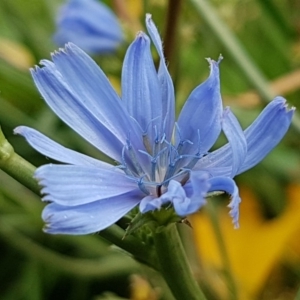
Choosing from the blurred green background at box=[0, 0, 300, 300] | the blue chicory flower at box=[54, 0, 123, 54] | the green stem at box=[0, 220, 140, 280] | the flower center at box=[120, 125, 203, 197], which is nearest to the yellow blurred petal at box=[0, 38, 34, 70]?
the blurred green background at box=[0, 0, 300, 300]

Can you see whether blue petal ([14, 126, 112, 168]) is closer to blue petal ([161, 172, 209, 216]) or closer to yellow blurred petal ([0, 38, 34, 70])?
blue petal ([161, 172, 209, 216])

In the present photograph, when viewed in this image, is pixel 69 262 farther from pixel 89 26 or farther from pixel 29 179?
pixel 29 179

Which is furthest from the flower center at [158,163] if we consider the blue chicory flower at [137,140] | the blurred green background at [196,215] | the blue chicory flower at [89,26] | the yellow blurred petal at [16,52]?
the yellow blurred petal at [16,52]

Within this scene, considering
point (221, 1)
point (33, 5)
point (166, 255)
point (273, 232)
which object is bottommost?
point (273, 232)

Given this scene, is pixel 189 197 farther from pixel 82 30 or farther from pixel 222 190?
pixel 82 30

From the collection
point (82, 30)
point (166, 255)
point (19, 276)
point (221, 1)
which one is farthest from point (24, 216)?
point (166, 255)

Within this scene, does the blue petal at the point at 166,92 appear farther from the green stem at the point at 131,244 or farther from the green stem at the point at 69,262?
the green stem at the point at 69,262

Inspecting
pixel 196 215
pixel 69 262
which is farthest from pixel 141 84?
pixel 196 215
